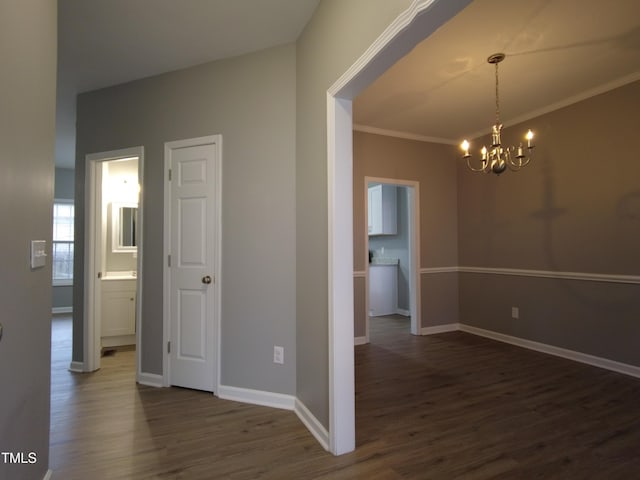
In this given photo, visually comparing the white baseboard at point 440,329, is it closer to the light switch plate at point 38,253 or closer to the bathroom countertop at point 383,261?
the bathroom countertop at point 383,261

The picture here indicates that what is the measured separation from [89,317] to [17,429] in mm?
2119

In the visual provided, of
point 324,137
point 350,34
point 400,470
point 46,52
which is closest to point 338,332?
point 400,470

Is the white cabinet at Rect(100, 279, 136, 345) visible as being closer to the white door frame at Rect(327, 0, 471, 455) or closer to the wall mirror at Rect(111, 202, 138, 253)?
the wall mirror at Rect(111, 202, 138, 253)

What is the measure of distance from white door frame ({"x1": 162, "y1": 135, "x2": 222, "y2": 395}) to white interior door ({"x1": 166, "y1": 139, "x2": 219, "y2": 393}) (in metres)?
0.01

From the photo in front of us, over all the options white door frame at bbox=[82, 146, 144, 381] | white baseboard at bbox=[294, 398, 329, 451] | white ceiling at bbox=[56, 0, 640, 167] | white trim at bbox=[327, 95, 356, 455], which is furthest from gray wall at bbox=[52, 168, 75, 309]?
white trim at bbox=[327, 95, 356, 455]

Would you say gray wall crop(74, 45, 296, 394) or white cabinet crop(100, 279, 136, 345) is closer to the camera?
gray wall crop(74, 45, 296, 394)

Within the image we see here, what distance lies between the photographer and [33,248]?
4.54 ft

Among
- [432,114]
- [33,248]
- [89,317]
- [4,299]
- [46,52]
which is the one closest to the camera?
[4,299]

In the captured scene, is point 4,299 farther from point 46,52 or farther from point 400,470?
point 400,470

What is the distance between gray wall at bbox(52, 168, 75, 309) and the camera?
20.0 feet

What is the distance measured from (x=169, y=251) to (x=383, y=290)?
12.9 ft

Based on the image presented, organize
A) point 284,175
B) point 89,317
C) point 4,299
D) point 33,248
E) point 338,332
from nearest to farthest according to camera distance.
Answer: point 4,299, point 33,248, point 338,332, point 284,175, point 89,317

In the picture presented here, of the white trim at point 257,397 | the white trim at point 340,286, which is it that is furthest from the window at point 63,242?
the white trim at point 340,286

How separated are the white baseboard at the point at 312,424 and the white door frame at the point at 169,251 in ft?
A: 2.43
